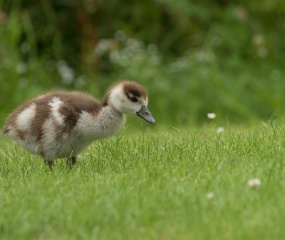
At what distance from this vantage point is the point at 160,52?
45.4ft

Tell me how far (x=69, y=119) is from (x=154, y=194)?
4.86 feet

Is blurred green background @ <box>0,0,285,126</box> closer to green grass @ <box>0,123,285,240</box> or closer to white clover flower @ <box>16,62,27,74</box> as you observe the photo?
white clover flower @ <box>16,62,27,74</box>

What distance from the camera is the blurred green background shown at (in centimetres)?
1205

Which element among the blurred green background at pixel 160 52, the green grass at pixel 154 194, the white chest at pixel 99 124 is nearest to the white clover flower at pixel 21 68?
the blurred green background at pixel 160 52

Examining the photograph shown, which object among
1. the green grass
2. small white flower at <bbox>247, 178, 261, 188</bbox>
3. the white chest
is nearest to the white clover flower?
the green grass

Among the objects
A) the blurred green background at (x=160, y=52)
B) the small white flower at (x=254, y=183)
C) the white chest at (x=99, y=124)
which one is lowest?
the blurred green background at (x=160, y=52)

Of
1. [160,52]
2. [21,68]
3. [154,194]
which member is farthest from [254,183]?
[160,52]

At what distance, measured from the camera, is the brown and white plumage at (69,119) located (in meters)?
6.66

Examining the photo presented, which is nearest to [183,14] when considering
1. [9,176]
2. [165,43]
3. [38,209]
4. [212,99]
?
[165,43]

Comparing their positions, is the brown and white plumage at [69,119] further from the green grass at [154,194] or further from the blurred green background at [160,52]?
the blurred green background at [160,52]

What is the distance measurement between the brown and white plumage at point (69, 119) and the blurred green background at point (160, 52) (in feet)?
14.8

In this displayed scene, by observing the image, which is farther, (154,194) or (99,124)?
(99,124)

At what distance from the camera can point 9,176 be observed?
6504 mm

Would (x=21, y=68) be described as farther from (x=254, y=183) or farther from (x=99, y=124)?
(x=254, y=183)
